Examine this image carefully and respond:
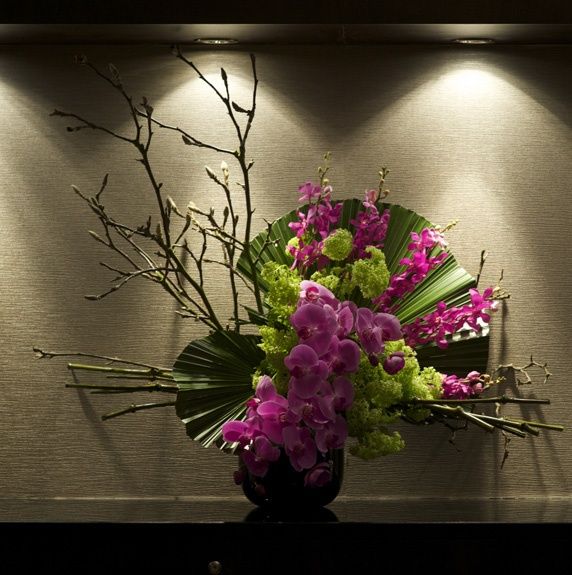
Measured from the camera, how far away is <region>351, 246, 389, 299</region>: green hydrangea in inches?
67.2

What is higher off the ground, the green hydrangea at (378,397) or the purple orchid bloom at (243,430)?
the green hydrangea at (378,397)

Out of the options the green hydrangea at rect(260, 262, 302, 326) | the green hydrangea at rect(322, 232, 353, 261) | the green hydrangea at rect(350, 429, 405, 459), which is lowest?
the green hydrangea at rect(350, 429, 405, 459)

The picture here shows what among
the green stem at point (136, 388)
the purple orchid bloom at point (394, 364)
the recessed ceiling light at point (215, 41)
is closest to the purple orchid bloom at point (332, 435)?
the purple orchid bloom at point (394, 364)

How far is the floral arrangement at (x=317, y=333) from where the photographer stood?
5.42 feet

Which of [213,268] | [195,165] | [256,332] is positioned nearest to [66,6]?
[195,165]

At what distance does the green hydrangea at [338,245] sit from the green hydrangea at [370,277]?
38mm

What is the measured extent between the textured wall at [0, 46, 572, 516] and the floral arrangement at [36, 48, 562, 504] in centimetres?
4

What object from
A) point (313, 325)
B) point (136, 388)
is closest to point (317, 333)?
point (313, 325)

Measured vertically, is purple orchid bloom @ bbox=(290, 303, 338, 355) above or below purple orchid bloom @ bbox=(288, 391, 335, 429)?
above

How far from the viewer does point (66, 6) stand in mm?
1951

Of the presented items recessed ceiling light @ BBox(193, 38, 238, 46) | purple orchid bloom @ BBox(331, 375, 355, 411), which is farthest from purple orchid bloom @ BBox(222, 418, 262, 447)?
recessed ceiling light @ BBox(193, 38, 238, 46)

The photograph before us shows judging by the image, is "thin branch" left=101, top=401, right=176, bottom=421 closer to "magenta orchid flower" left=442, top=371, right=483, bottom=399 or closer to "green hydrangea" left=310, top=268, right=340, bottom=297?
"green hydrangea" left=310, top=268, right=340, bottom=297

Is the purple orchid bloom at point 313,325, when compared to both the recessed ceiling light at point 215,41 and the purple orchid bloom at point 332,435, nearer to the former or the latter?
the purple orchid bloom at point 332,435
